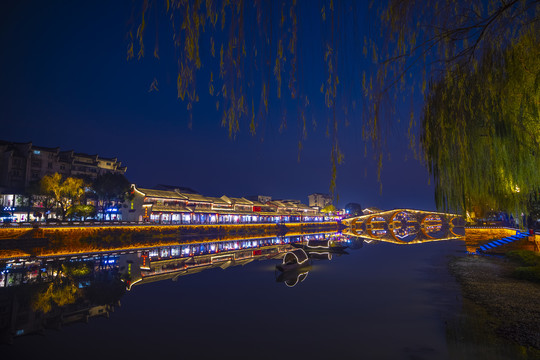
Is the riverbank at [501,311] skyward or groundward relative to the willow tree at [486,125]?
groundward

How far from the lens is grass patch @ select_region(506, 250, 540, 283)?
51.1ft

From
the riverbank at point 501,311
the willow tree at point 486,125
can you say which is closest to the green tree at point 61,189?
the riverbank at point 501,311

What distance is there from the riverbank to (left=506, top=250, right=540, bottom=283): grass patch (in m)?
0.45

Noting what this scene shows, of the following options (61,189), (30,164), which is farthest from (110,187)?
(30,164)

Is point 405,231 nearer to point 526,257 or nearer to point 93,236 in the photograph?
point 526,257

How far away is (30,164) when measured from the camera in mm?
56719

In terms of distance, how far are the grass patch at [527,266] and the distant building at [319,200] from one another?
135m

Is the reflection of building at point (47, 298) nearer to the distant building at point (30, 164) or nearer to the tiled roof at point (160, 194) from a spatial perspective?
the tiled roof at point (160, 194)

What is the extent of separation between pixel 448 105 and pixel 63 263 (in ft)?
96.1

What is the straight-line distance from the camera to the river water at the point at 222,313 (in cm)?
928

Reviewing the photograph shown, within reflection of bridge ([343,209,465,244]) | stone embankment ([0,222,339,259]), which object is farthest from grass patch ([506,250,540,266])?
stone embankment ([0,222,339,259])

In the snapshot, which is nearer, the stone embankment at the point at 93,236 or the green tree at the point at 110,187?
the stone embankment at the point at 93,236

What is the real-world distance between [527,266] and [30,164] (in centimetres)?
7320

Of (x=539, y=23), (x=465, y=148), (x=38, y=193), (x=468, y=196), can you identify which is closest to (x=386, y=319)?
(x=468, y=196)
